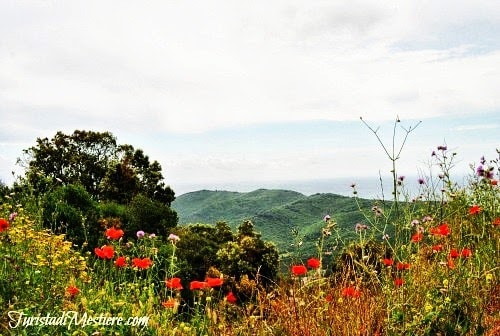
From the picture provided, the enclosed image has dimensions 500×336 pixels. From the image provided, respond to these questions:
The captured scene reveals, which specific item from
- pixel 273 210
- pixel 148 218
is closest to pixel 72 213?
pixel 148 218

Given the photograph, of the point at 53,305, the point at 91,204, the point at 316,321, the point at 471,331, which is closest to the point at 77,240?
the point at 91,204

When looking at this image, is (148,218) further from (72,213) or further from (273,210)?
(273,210)

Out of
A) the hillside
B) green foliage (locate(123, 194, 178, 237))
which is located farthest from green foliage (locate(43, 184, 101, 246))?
the hillside

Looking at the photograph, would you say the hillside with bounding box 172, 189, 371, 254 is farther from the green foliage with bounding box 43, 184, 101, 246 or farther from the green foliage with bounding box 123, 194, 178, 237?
the green foliage with bounding box 43, 184, 101, 246

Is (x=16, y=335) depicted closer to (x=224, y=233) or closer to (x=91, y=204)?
(x=91, y=204)

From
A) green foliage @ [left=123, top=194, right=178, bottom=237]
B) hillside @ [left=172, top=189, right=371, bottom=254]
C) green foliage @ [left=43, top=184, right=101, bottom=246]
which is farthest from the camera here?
hillside @ [left=172, top=189, right=371, bottom=254]

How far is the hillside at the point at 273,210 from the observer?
66150 millimetres

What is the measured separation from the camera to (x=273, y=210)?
94.5m

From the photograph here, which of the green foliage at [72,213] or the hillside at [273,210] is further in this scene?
the hillside at [273,210]

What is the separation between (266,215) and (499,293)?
84120mm

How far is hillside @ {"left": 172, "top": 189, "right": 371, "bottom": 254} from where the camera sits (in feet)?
217

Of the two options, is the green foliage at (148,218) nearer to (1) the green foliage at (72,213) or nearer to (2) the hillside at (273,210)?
(1) the green foliage at (72,213)

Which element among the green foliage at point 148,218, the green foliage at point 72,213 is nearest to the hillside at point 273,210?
the green foliage at point 148,218

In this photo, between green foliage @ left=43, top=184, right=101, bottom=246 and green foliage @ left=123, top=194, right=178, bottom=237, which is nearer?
green foliage @ left=43, top=184, right=101, bottom=246
